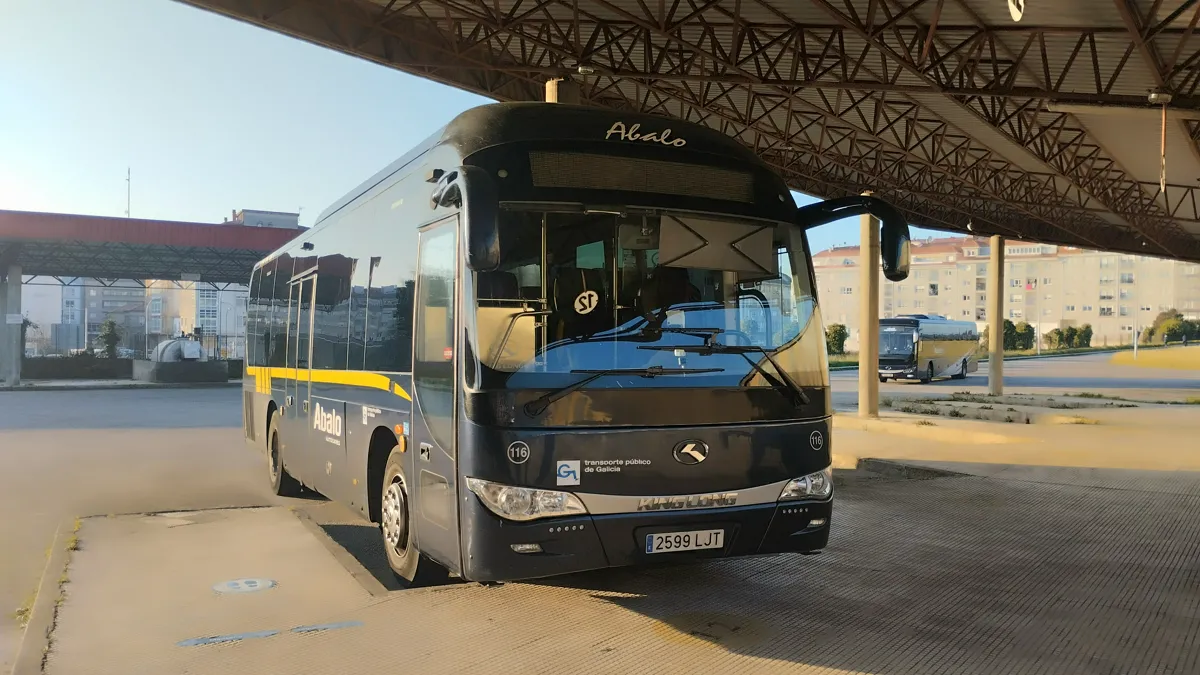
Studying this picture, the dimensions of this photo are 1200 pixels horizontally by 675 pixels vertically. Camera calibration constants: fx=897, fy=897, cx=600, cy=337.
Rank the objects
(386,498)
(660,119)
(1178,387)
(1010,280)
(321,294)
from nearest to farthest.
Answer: (660,119) → (386,498) → (321,294) → (1178,387) → (1010,280)

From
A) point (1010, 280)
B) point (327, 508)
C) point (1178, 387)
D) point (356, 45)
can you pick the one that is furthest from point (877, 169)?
point (1010, 280)

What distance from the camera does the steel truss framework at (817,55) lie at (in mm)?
12172

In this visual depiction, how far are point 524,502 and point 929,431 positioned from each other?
531 inches

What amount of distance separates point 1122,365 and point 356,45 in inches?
2234

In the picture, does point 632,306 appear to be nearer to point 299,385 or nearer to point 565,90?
point 299,385

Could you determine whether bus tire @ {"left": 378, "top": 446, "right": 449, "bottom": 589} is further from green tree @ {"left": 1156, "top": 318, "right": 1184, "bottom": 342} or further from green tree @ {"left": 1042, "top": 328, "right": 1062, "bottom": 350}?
green tree @ {"left": 1156, "top": 318, "right": 1184, "bottom": 342}

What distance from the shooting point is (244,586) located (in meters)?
6.32

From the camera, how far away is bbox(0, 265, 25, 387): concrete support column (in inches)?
1315

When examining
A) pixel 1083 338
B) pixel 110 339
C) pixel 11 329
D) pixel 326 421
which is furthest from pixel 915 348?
pixel 1083 338

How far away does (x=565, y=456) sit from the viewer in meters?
4.98

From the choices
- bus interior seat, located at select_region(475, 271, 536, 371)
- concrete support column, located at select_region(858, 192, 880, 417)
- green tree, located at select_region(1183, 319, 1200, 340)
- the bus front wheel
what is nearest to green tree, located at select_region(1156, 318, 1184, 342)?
green tree, located at select_region(1183, 319, 1200, 340)

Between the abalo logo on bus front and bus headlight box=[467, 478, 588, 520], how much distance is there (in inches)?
121

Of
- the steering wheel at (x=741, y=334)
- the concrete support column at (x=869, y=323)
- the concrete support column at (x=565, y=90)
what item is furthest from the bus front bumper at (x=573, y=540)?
the concrete support column at (x=869, y=323)

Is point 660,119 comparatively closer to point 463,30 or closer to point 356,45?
point 356,45
